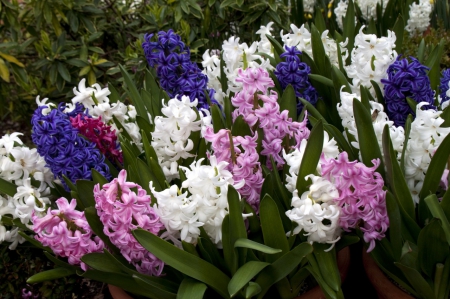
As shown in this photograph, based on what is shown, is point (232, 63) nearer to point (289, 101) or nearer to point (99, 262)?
point (289, 101)

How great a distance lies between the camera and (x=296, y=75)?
Result: 1.98m

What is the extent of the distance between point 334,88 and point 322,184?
81 cm

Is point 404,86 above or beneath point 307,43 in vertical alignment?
beneath

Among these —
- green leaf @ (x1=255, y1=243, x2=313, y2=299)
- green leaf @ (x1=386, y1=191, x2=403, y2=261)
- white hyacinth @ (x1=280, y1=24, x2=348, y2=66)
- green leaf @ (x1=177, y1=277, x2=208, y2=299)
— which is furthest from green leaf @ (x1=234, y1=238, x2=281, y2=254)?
white hyacinth @ (x1=280, y1=24, x2=348, y2=66)

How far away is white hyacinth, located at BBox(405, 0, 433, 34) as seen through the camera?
3.40 metres

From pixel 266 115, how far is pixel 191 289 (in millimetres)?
607

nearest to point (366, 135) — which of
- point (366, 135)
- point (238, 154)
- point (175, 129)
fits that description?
point (366, 135)

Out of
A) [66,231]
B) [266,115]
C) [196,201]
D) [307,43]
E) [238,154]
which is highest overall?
[307,43]

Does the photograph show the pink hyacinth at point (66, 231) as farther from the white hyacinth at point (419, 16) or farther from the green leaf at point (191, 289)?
the white hyacinth at point (419, 16)

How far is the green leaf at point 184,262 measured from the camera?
135 cm

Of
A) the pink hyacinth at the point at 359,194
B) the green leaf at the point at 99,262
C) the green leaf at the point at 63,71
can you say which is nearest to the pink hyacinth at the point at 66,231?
the green leaf at the point at 99,262

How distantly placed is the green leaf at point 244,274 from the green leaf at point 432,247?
44cm

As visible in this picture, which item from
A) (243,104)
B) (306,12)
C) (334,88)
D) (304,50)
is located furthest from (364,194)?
(306,12)

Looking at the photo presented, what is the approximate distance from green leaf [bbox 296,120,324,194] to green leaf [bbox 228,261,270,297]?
268 mm
